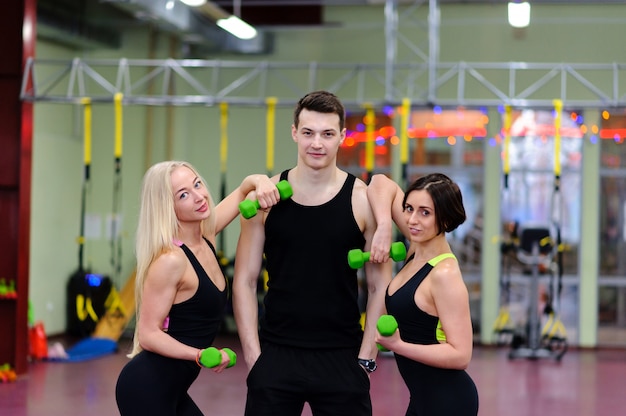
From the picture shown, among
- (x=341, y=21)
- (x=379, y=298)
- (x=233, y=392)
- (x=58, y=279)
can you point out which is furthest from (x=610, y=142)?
(x=379, y=298)

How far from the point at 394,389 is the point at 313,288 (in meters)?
5.52

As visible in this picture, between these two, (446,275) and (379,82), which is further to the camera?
(379,82)

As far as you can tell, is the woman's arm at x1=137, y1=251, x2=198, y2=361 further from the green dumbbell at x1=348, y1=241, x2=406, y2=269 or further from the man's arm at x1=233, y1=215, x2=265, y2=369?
the green dumbbell at x1=348, y1=241, x2=406, y2=269

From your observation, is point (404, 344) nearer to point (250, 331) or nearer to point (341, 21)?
point (250, 331)

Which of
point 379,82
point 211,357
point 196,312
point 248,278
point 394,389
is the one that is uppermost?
point 379,82

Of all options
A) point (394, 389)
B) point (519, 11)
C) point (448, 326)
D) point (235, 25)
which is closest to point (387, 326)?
point (448, 326)

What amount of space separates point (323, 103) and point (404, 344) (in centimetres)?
79

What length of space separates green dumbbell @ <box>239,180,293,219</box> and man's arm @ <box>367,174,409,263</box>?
26 centimetres

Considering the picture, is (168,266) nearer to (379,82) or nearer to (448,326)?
(448,326)

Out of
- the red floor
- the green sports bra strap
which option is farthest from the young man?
the red floor

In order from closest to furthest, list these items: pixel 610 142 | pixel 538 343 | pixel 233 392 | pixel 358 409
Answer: pixel 358 409
pixel 233 392
pixel 538 343
pixel 610 142

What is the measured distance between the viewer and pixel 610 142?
11.7 metres

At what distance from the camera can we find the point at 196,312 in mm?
3166

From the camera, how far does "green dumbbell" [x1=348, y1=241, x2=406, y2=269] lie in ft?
9.69
